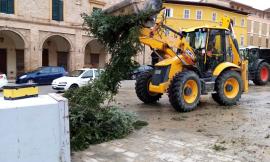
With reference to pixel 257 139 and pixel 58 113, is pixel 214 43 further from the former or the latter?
pixel 58 113

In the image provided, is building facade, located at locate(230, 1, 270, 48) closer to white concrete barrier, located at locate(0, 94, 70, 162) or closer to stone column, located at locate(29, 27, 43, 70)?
stone column, located at locate(29, 27, 43, 70)

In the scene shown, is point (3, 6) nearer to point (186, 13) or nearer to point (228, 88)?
point (228, 88)

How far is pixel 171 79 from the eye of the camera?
1011 centimetres

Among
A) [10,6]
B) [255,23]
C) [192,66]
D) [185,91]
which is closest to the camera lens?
[185,91]

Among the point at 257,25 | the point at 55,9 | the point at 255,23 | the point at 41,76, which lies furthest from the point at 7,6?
the point at 257,25

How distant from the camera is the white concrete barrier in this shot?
432 cm

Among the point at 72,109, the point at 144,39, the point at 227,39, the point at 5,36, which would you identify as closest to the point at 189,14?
the point at 5,36

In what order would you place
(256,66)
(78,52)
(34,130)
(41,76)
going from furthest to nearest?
(78,52)
(41,76)
(256,66)
(34,130)

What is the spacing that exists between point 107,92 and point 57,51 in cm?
2519

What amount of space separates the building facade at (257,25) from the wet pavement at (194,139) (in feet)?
169

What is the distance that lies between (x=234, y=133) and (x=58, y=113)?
171 inches

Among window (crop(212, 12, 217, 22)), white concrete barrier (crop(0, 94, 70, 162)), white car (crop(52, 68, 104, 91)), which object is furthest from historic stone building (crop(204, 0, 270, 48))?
white concrete barrier (crop(0, 94, 70, 162))

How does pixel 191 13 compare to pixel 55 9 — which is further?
pixel 191 13

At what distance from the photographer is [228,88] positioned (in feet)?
37.6
